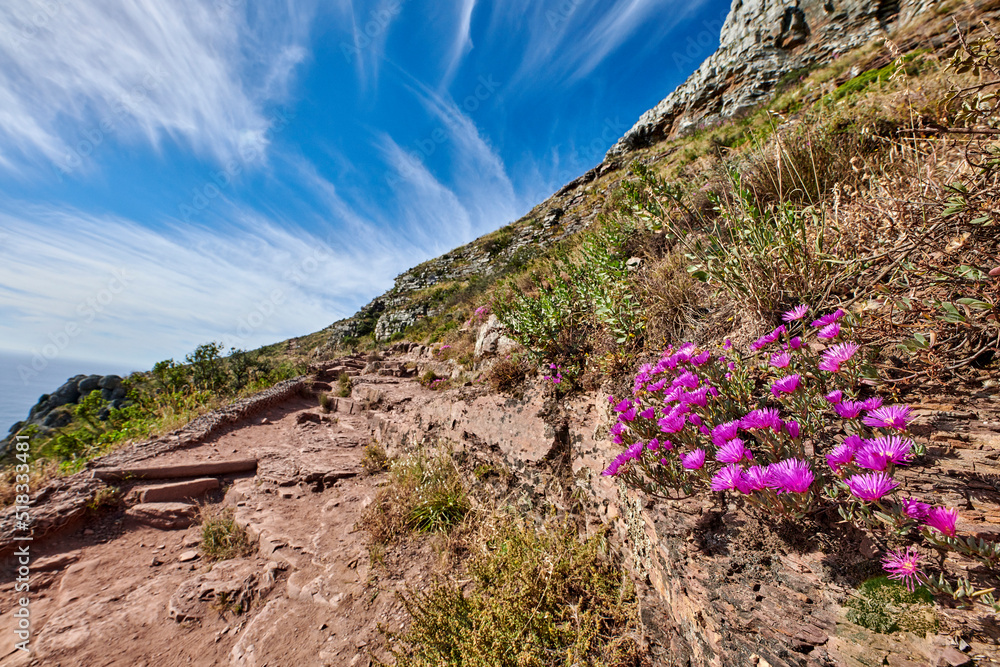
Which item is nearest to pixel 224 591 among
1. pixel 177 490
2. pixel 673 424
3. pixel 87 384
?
pixel 177 490

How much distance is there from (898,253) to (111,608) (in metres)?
6.10

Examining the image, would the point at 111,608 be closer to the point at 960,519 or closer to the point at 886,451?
the point at 886,451

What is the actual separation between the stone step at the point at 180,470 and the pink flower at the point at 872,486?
6.73 meters

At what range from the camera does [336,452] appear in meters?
5.72

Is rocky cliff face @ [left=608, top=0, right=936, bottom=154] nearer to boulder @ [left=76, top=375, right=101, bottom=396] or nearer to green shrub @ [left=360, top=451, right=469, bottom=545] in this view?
green shrub @ [left=360, top=451, right=469, bottom=545]

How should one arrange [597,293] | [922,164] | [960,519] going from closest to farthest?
[960,519]
[922,164]
[597,293]

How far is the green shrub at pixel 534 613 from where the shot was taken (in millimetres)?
1932

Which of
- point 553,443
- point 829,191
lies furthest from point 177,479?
point 829,191

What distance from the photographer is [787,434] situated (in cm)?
136

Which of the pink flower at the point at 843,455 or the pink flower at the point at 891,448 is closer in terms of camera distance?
the pink flower at the point at 891,448

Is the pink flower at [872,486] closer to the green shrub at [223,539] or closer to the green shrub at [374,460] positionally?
the green shrub at [223,539]

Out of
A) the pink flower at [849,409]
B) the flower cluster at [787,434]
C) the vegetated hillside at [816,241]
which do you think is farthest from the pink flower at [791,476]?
the vegetated hillside at [816,241]

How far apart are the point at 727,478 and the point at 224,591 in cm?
414

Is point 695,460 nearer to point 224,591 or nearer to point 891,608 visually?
point 891,608
